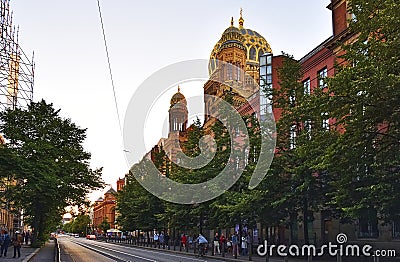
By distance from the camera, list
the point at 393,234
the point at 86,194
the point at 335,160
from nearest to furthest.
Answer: the point at 335,160 < the point at 393,234 < the point at 86,194

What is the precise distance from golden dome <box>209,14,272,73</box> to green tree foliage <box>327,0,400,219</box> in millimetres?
73190

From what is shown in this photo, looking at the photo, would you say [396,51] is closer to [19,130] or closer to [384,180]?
[384,180]

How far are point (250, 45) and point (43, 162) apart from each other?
60.1 meters

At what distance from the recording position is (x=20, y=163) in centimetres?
4422

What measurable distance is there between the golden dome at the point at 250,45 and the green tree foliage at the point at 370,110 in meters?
73.2

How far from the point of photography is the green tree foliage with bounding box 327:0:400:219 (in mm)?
21344

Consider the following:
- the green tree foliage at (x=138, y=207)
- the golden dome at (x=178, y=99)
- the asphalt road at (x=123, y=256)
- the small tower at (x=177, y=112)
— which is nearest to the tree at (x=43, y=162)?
the asphalt road at (x=123, y=256)

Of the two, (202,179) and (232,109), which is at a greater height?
(232,109)

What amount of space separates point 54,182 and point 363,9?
30.1 metres

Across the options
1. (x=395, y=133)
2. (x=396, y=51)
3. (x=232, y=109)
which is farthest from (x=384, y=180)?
(x=232, y=109)

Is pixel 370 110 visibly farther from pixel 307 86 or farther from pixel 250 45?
pixel 250 45

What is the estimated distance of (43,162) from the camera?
4650cm

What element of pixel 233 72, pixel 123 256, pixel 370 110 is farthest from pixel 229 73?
pixel 370 110

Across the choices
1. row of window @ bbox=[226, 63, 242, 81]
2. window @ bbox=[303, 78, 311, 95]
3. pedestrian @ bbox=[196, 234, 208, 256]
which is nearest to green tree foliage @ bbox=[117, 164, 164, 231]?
pedestrian @ bbox=[196, 234, 208, 256]
